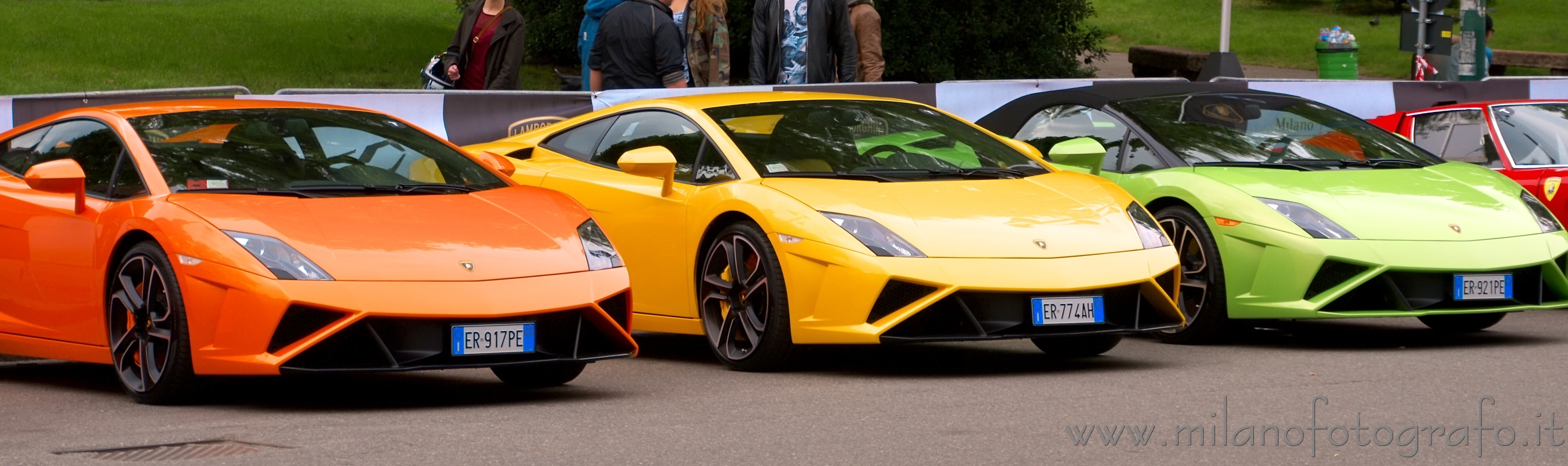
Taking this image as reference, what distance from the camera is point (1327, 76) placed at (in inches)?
1019

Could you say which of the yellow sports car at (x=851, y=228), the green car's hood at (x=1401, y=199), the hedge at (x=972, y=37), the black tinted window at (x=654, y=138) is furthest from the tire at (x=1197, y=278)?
the hedge at (x=972, y=37)

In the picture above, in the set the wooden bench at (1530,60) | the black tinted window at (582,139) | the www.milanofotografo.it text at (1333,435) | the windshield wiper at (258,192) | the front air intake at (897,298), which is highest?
the windshield wiper at (258,192)

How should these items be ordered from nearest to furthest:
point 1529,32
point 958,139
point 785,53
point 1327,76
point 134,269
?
point 134,269 → point 958,139 → point 785,53 → point 1327,76 → point 1529,32

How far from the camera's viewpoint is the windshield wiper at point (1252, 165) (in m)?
8.72

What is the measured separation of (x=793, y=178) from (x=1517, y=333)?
3760mm

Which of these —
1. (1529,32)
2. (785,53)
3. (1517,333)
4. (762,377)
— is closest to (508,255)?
(762,377)

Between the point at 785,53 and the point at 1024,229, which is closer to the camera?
the point at 1024,229

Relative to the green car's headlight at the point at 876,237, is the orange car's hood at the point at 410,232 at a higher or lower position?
higher

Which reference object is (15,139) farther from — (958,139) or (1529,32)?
(1529,32)

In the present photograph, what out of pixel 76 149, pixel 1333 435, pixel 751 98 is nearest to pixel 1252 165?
pixel 751 98

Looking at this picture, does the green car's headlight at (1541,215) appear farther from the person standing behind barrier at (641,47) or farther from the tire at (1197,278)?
the person standing behind barrier at (641,47)

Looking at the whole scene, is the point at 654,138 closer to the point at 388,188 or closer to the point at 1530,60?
the point at 388,188

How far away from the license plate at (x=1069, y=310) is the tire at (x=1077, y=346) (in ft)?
2.29

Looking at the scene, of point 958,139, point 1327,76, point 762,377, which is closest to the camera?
point 762,377
